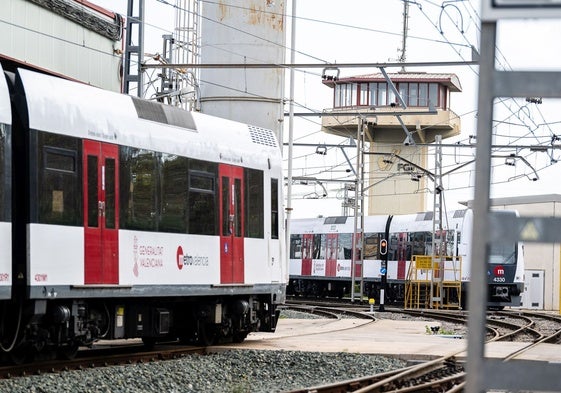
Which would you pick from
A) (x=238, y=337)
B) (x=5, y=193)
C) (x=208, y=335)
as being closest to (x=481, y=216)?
(x=5, y=193)

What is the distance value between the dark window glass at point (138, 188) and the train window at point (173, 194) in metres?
0.21

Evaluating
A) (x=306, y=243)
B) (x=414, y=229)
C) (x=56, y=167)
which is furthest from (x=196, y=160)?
(x=306, y=243)

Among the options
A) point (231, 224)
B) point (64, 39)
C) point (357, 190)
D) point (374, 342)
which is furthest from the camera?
point (357, 190)

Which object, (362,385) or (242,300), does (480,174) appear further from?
(242,300)

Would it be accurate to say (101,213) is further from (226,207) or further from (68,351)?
(226,207)

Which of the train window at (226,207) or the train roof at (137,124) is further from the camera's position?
the train window at (226,207)

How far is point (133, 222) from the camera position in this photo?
15.1 metres

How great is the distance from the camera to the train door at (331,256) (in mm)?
50219

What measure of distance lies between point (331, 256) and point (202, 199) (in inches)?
1337

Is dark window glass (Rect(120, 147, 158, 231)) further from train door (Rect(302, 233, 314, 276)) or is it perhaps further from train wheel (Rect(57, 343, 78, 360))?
train door (Rect(302, 233, 314, 276))

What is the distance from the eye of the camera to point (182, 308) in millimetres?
17375

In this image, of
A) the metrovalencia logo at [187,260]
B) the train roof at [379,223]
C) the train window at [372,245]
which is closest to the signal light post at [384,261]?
the train window at [372,245]

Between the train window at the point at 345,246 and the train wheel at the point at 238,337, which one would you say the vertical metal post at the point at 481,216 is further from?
the train window at the point at 345,246

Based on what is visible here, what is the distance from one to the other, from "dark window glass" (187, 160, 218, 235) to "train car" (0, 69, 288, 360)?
0.03 metres
